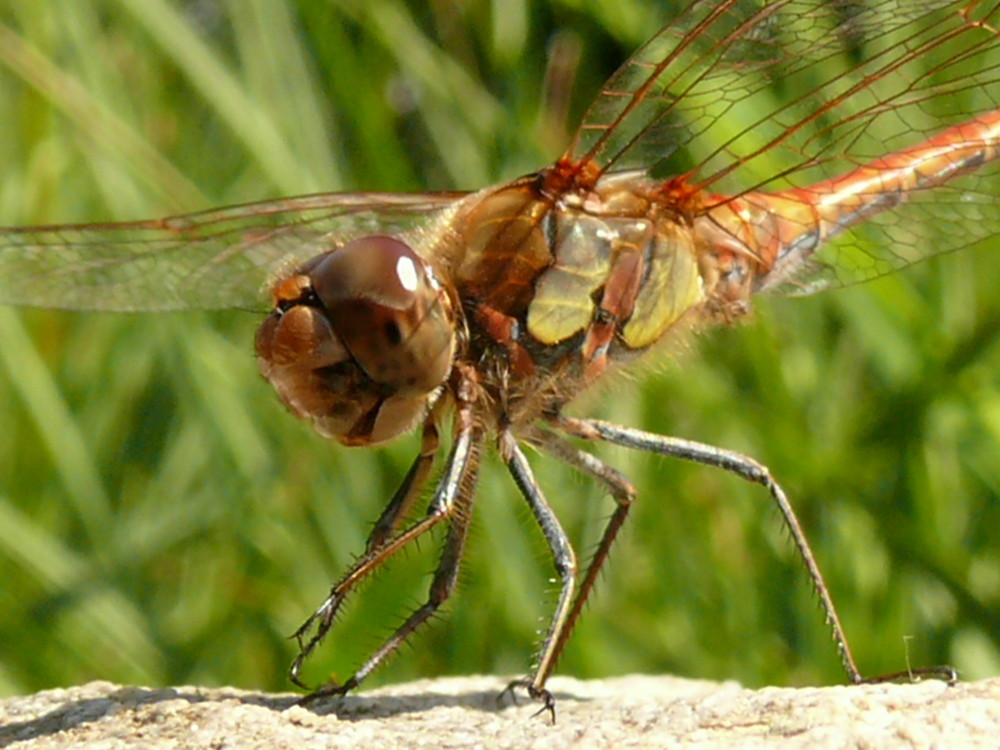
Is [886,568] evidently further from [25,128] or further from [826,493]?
[25,128]

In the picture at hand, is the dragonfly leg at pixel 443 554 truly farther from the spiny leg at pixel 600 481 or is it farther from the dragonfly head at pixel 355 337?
the spiny leg at pixel 600 481

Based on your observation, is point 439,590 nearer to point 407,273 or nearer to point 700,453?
point 700,453

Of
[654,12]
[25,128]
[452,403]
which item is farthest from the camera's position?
[25,128]

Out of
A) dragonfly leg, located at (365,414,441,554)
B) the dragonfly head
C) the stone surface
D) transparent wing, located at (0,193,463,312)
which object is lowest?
the stone surface

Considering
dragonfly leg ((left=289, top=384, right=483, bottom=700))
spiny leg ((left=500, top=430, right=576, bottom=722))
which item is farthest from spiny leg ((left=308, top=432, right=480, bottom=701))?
spiny leg ((left=500, top=430, right=576, bottom=722))

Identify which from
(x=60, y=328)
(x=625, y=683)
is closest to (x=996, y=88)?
(x=625, y=683)

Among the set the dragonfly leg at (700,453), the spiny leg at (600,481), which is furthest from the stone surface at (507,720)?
the dragonfly leg at (700,453)

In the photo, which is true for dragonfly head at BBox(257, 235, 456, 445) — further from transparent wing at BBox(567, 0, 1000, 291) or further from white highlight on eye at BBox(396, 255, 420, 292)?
transparent wing at BBox(567, 0, 1000, 291)

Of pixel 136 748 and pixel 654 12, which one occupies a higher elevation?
pixel 654 12
